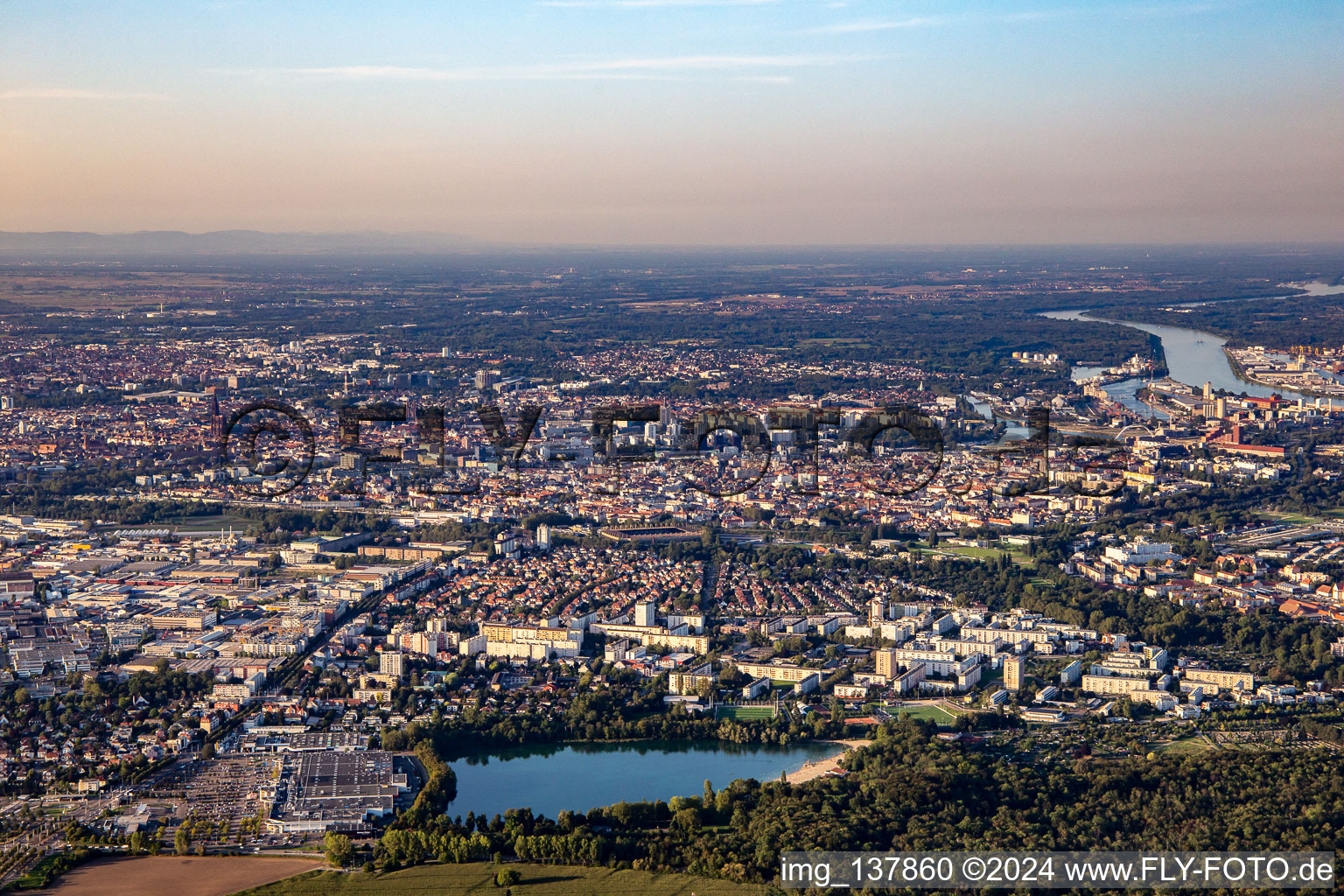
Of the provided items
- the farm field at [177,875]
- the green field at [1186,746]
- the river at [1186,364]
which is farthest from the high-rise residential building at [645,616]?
the river at [1186,364]

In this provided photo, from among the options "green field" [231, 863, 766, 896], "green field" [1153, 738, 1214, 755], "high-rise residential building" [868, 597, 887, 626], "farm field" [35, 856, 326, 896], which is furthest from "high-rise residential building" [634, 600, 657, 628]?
"farm field" [35, 856, 326, 896]

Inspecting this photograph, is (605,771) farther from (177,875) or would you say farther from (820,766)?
(177,875)

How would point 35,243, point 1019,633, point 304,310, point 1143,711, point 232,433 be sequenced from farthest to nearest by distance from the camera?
1. point 35,243
2. point 304,310
3. point 232,433
4. point 1019,633
5. point 1143,711

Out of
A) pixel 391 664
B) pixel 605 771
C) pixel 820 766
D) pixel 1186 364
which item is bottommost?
pixel 605 771

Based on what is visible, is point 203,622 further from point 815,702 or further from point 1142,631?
point 1142,631

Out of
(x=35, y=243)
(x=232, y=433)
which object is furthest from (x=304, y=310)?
(x=35, y=243)

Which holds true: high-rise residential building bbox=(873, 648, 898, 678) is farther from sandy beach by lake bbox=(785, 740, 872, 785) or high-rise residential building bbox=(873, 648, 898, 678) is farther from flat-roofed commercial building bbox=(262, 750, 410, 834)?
flat-roofed commercial building bbox=(262, 750, 410, 834)

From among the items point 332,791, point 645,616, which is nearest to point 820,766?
point 332,791
